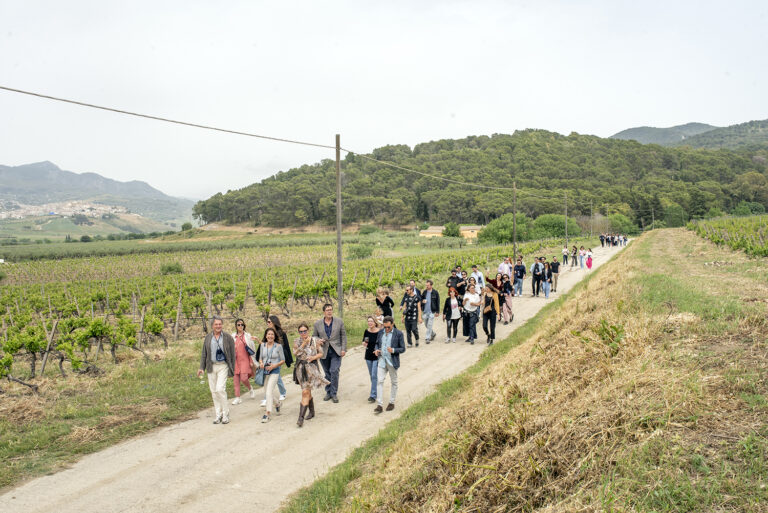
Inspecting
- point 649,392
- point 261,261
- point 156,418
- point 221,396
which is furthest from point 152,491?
point 261,261

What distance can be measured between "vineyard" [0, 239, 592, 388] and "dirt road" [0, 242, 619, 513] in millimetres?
4537

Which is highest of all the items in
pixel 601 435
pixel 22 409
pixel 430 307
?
pixel 601 435

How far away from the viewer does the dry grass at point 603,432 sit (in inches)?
143

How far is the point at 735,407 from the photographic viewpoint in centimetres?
427

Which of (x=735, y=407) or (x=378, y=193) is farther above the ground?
(x=378, y=193)

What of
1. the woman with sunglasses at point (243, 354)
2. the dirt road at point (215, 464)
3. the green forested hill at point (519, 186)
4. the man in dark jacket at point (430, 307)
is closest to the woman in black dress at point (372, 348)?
the dirt road at point (215, 464)

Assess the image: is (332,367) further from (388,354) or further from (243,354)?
(243,354)

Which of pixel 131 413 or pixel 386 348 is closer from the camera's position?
pixel 386 348

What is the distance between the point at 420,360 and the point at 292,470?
19.4ft

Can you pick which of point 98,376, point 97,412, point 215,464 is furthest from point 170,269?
point 215,464

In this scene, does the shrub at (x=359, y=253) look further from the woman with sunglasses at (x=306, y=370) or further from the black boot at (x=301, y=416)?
the black boot at (x=301, y=416)

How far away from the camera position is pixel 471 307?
13.2 meters

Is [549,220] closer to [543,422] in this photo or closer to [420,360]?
[420,360]

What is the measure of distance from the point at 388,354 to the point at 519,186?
104 metres
